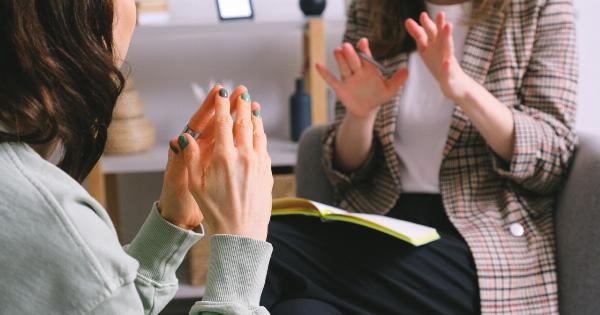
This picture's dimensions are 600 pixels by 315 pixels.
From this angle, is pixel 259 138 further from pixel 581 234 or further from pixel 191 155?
pixel 581 234

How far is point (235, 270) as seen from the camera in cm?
73

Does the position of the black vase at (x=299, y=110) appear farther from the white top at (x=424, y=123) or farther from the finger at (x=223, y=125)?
the finger at (x=223, y=125)

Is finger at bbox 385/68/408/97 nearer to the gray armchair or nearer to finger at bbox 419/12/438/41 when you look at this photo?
finger at bbox 419/12/438/41

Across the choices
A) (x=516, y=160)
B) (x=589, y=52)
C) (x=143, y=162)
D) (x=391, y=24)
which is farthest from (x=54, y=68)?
(x=589, y=52)

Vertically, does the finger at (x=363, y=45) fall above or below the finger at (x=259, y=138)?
below

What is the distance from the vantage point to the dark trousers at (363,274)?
3.89 feet

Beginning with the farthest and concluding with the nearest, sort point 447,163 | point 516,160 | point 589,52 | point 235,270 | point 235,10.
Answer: point 589,52, point 235,10, point 447,163, point 516,160, point 235,270

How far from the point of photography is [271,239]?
1276 millimetres

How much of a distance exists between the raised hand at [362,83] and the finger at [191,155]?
0.60 meters

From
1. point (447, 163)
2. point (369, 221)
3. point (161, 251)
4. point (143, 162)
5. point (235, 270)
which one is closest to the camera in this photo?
point (235, 270)

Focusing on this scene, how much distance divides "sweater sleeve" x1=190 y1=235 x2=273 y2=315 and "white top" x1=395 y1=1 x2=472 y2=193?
28.6 inches

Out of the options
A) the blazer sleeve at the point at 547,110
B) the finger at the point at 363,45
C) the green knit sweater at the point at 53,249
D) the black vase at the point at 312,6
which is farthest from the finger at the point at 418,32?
the black vase at the point at 312,6

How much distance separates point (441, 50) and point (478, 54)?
177mm

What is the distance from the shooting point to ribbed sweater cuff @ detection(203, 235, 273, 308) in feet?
2.37
